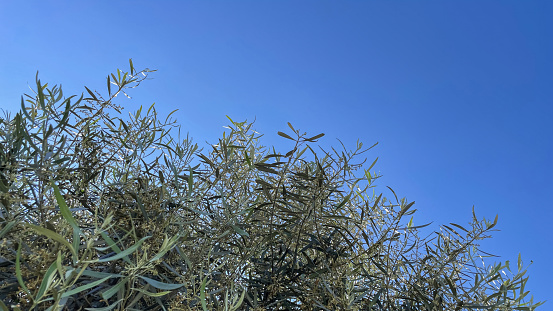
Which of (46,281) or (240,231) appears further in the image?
(240,231)

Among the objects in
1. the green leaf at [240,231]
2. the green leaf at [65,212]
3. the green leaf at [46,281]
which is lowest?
the green leaf at [46,281]

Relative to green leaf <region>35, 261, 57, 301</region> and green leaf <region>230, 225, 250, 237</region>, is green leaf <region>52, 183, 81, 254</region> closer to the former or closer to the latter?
green leaf <region>35, 261, 57, 301</region>

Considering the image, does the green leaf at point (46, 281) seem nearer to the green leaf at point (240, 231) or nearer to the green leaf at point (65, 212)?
the green leaf at point (65, 212)

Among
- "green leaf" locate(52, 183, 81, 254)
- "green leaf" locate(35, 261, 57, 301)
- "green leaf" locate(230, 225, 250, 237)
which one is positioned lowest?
"green leaf" locate(35, 261, 57, 301)

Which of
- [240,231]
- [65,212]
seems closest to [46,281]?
[65,212]

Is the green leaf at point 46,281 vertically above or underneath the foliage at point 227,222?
underneath

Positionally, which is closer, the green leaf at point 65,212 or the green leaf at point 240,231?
the green leaf at point 65,212

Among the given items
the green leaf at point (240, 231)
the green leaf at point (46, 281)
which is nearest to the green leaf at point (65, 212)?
the green leaf at point (46, 281)

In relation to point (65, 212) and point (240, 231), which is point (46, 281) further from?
point (240, 231)

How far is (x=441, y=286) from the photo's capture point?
1540 mm

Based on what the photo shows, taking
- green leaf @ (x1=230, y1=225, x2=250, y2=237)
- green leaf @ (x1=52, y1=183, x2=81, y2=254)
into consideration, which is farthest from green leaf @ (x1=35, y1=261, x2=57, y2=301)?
green leaf @ (x1=230, y1=225, x2=250, y2=237)

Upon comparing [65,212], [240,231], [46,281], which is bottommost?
[46,281]

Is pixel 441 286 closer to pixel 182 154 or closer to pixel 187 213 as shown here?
pixel 187 213

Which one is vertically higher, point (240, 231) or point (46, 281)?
point (240, 231)
